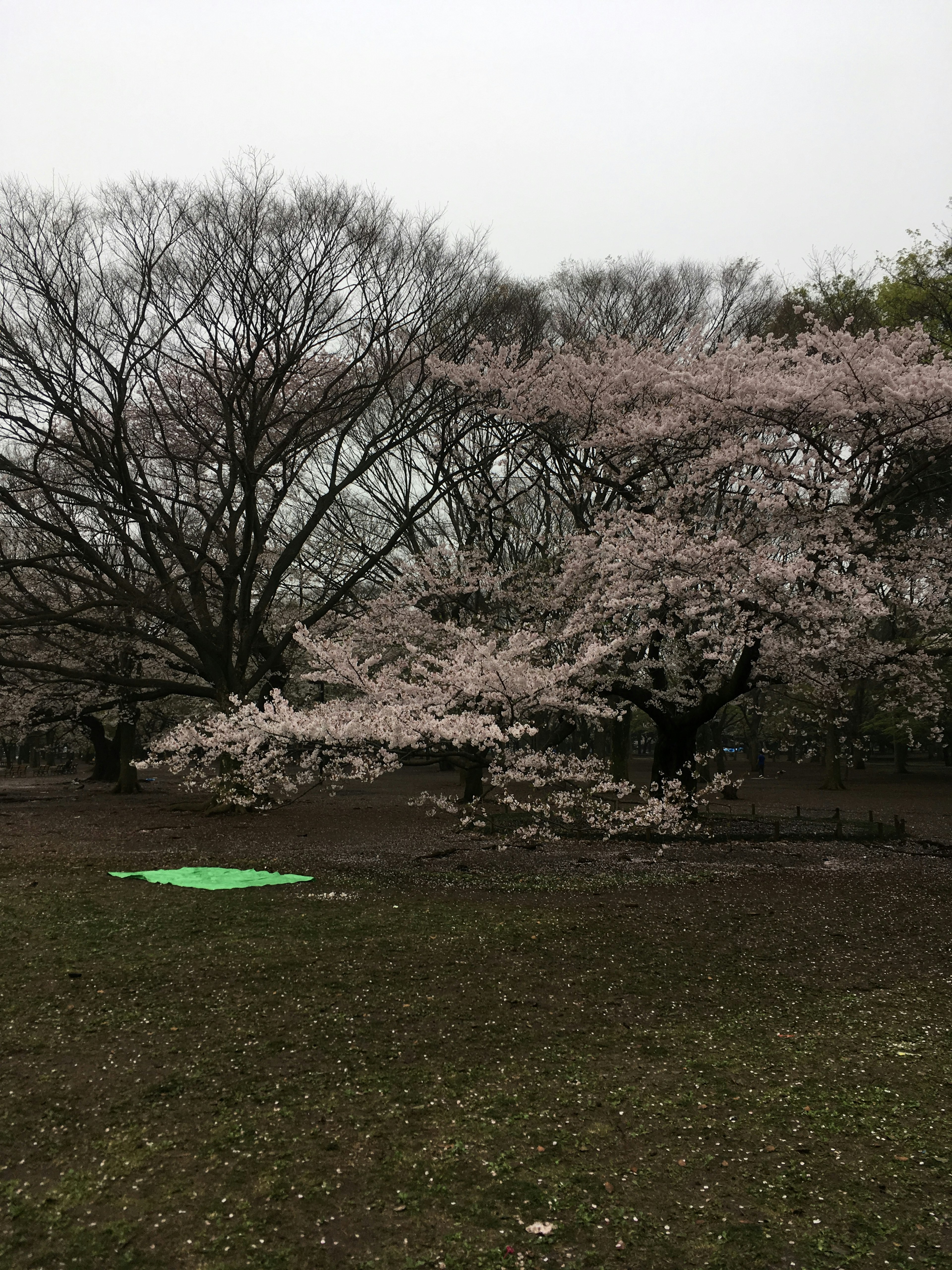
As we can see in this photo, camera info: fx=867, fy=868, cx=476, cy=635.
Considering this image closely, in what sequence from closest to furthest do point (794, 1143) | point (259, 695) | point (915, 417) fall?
point (794, 1143) < point (915, 417) < point (259, 695)

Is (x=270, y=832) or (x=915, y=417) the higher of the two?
(x=915, y=417)

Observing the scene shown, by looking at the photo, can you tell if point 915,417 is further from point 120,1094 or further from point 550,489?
point 120,1094

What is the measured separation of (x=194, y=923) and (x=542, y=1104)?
5691 mm

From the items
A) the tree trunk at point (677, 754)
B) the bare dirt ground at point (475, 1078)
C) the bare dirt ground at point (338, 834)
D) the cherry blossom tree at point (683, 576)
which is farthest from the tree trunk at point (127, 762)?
the bare dirt ground at point (475, 1078)

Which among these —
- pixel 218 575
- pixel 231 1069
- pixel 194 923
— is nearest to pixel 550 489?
pixel 218 575

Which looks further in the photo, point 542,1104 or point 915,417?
point 915,417

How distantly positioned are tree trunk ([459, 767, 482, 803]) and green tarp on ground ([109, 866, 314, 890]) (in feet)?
20.2

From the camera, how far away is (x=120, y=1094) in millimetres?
5367

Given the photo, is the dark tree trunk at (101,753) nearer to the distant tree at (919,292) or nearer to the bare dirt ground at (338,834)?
the bare dirt ground at (338,834)

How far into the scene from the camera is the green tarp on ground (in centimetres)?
1230

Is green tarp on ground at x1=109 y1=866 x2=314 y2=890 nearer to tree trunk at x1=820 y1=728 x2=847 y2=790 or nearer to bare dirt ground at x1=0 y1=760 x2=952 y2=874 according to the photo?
bare dirt ground at x1=0 y1=760 x2=952 y2=874

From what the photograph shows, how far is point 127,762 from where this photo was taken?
104 feet

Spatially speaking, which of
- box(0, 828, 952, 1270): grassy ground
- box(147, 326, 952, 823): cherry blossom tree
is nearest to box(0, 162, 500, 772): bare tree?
box(147, 326, 952, 823): cherry blossom tree

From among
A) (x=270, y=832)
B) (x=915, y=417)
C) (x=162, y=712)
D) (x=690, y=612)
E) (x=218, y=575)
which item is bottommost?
(x=270, y=832)
